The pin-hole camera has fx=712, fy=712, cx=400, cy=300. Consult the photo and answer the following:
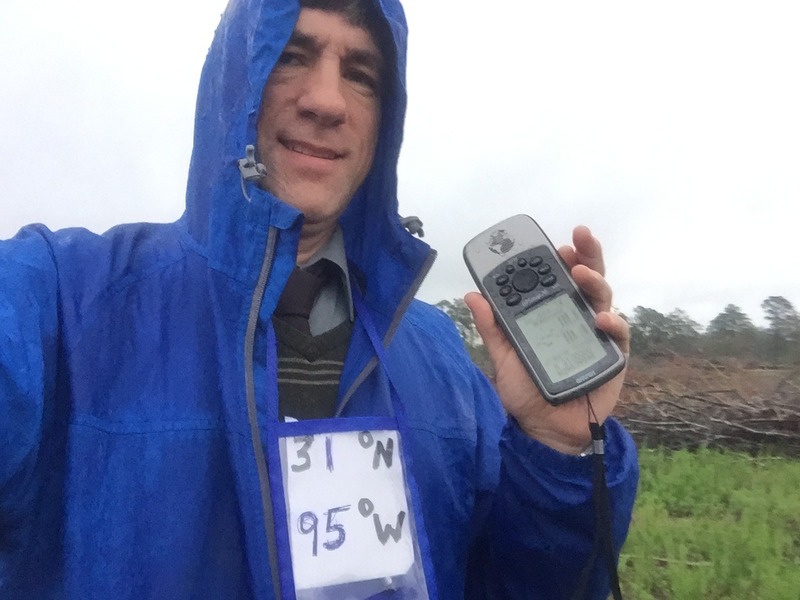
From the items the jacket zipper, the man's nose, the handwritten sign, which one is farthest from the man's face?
the handwritten sign

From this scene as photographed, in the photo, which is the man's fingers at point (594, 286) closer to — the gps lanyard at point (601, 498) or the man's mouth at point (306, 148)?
the gps lanyard at point (601, 498)

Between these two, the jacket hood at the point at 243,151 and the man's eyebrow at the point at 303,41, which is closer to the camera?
the jacket hood at the point at 243,151

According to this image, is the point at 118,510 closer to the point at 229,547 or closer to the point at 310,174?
the point at 229,547

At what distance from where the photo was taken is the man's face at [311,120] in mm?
1584

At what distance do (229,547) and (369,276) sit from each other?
2.58 ft

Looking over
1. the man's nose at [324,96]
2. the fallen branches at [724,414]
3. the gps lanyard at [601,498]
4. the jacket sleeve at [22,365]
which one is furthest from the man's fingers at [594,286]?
the fallen branches at [724,414]

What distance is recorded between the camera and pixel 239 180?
140 cm

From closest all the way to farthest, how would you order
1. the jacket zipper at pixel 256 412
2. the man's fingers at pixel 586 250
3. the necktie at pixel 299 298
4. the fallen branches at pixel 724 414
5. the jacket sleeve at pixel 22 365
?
Answer: the jacket sleeve at pixel 22 365 → the jacket zipper at pixel 256 412 → the man's fingers at pixel 586 250 → the necktie at pixel 299 298 → the fallen branches at pixel 724 414

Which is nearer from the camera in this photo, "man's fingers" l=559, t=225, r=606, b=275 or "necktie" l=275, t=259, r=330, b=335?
"man's fingers" l=559, t=225, r=606, b=275

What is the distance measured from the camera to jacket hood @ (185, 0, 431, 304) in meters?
1.38

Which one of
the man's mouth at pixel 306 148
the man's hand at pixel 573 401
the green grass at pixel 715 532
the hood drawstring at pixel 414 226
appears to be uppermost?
the man's mouth at pixel 306 148

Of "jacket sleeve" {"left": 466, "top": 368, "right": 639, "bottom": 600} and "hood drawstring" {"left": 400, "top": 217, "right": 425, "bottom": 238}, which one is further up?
"hood drawstring" {"left": 400, "top": 217, "right": 425, "bottom": 238}

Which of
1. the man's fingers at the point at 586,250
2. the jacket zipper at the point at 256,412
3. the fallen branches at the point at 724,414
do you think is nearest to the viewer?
the jacket zipper at the point at 256,412

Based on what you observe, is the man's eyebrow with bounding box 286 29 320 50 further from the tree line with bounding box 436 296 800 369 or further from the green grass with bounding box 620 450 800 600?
the tree line with bounding box 436 296 800 369
